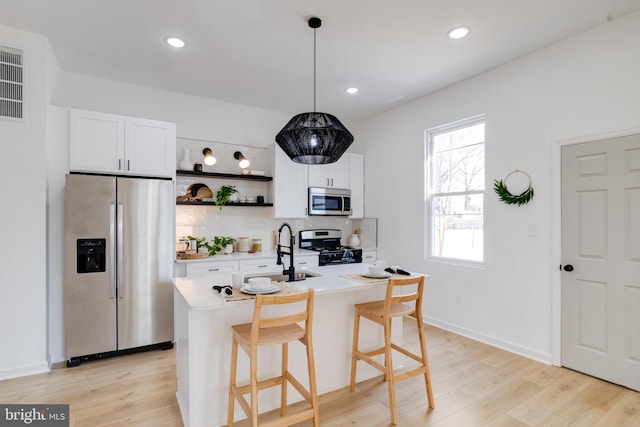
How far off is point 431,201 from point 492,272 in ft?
3.85

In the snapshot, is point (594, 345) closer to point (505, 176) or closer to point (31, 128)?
point (505, 176)

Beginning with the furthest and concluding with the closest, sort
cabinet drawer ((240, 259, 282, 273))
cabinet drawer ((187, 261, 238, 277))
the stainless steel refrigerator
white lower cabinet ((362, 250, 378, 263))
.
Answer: white lower cabinet ((362, 250, 378, 263)) → cabinet drawer ((240, 259, 282, 273)) → cabinet drawer ((187, 261, 238, 277)) → the stainless steel refrigerator

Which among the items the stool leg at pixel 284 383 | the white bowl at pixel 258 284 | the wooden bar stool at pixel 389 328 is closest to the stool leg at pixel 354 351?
the wooden bar stool at pixel 389 328

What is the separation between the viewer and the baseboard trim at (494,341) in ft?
10.4

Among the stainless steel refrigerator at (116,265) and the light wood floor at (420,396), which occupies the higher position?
the stainless steel refrigerator at (116,265)

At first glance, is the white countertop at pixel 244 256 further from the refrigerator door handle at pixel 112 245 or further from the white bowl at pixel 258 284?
the white bowl at pixel 258 284

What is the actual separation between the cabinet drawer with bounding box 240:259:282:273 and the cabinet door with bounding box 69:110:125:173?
66.6 inches

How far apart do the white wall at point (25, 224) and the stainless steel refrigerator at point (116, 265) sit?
7.8 inches

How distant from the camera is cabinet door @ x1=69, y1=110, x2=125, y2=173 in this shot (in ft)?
10.5

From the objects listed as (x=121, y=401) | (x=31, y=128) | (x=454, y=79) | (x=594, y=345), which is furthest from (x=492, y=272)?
(x=31, y=128)

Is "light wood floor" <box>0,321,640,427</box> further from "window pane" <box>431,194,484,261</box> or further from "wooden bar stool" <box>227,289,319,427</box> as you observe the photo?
"window pane" <box>431,194,484,261</box>

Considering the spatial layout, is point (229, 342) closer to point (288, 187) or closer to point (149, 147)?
point (149, 147)

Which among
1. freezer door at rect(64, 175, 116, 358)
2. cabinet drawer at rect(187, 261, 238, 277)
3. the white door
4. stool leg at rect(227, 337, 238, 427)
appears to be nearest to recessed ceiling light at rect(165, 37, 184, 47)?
freezer door at rect(64, 175, 116, 358)

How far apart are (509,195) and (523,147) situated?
50 cm
